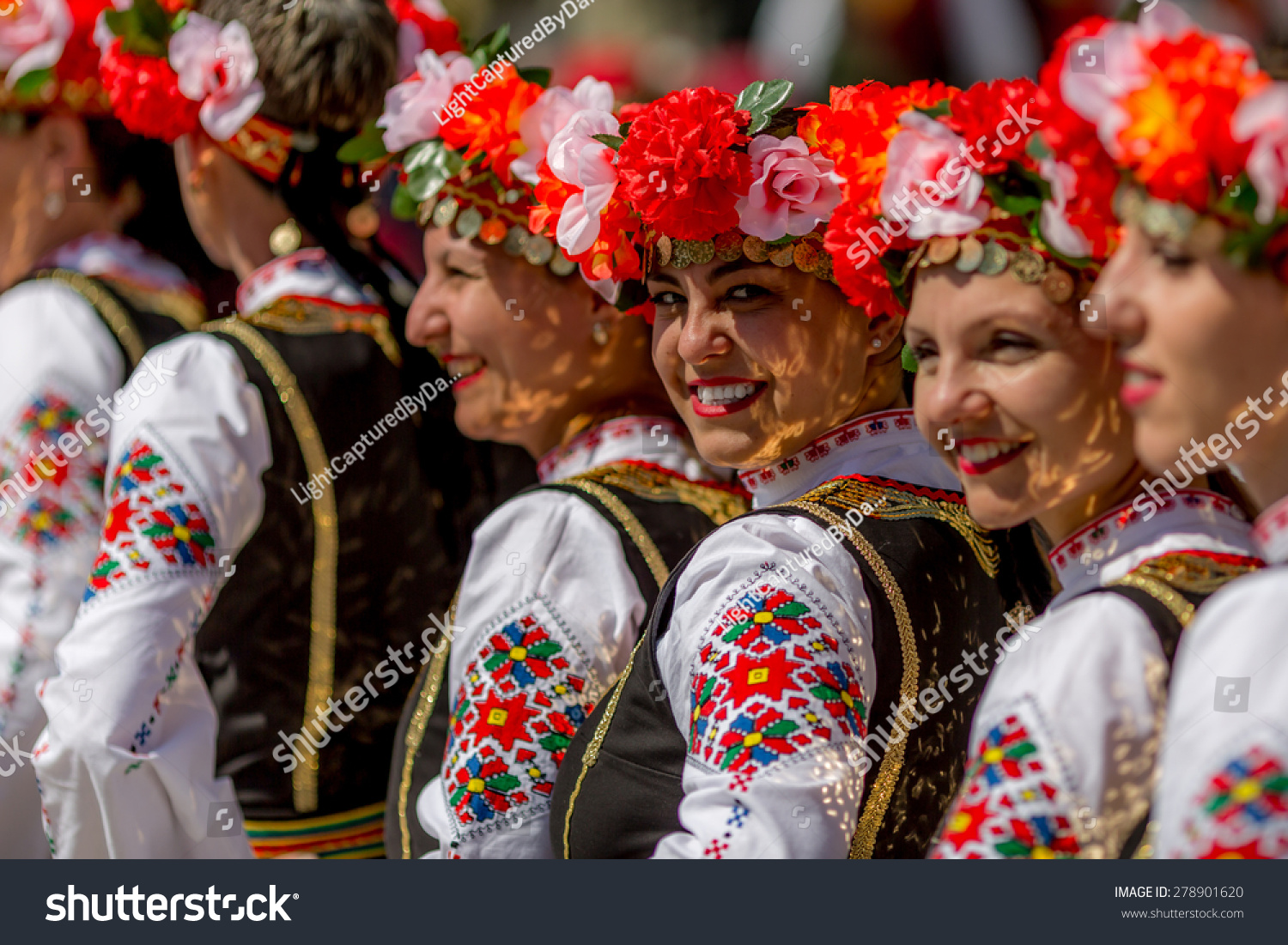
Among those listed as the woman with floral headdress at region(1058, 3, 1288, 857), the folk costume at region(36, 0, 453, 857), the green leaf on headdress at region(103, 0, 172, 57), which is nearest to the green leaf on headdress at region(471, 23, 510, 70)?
the folk costume at region(36, 0, 453, 857)

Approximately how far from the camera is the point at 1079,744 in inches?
51.2

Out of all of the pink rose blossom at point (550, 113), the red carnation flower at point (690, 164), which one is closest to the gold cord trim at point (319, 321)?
the pink rose blossom at point (550, 113)

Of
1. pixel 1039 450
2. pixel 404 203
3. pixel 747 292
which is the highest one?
pixel 404 203

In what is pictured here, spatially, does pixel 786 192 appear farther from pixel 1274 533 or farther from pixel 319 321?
pixel 319 321

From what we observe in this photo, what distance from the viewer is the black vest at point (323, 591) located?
2.57m

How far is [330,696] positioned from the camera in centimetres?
264

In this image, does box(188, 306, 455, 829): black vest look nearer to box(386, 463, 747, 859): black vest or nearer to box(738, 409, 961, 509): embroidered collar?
box(386, 463, 747, 859): black vest

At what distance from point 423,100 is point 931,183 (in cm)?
117

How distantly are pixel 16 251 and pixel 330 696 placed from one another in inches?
49.7

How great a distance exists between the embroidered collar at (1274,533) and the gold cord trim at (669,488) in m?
0.96

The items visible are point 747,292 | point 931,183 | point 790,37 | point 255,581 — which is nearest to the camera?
point 931,183

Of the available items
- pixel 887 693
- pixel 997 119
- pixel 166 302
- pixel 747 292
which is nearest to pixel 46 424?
pixel 166 302

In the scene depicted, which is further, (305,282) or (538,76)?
(305,282)

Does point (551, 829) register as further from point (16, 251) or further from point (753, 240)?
point (16, 251)
